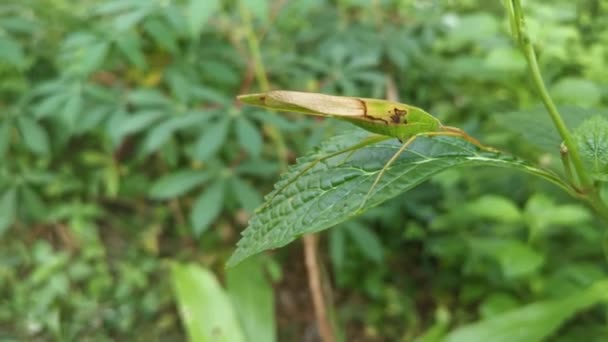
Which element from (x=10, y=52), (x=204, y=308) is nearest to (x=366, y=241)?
(x=204, y=308)

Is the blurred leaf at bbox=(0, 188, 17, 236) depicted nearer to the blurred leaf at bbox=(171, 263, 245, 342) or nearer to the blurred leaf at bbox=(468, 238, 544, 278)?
the blurred leaf at bbox=(171, 263, 245, 342)

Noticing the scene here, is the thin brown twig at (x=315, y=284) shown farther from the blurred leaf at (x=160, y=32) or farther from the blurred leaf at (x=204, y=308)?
the blurred leaf at (x=160, y=32)

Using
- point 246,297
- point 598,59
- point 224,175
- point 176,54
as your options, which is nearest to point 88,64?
point 176,54

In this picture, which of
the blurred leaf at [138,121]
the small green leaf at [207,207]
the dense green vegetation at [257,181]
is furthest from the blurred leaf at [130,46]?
the small green leaf at [207,207]

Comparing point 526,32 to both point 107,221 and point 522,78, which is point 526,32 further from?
point 107,221

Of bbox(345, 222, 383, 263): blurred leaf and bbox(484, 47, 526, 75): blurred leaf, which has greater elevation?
bbox(484, 47, 526, 75): blurred leaf

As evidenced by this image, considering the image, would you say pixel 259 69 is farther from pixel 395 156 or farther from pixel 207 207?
pixel 395 156

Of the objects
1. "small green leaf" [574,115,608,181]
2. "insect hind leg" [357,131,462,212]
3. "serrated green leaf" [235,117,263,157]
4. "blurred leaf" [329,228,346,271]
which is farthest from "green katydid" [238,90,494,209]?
"blurred leaf" [329,228,346,271]
